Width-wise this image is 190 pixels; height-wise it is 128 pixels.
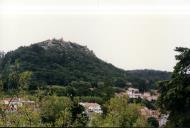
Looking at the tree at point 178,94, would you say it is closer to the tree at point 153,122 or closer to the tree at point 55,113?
the tree at point 55,113

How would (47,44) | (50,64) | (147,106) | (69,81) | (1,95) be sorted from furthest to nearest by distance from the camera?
(47,44) < (50,64) < (69,81) < (147,106) < (1,95)

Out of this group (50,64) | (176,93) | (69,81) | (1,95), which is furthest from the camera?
(50,64)

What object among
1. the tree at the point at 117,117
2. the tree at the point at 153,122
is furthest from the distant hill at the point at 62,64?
the tree at the point at 117,117

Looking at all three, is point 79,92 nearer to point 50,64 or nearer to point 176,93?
point 50,64

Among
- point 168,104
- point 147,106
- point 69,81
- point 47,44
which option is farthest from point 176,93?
point 47,44

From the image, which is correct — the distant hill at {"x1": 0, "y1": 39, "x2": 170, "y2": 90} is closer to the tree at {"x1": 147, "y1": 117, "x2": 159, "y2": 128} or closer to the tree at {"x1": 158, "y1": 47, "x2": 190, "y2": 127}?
the tree at {"x1": 147, "y1": 117, "x2": 159, "y2": 128}

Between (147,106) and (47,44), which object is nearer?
(147,106)

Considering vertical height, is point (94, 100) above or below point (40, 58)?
below

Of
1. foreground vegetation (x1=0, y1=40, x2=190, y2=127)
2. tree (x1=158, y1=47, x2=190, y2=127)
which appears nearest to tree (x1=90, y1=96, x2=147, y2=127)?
foreground vegetation (x1=0, y1=40, x2=190, y2=127)
